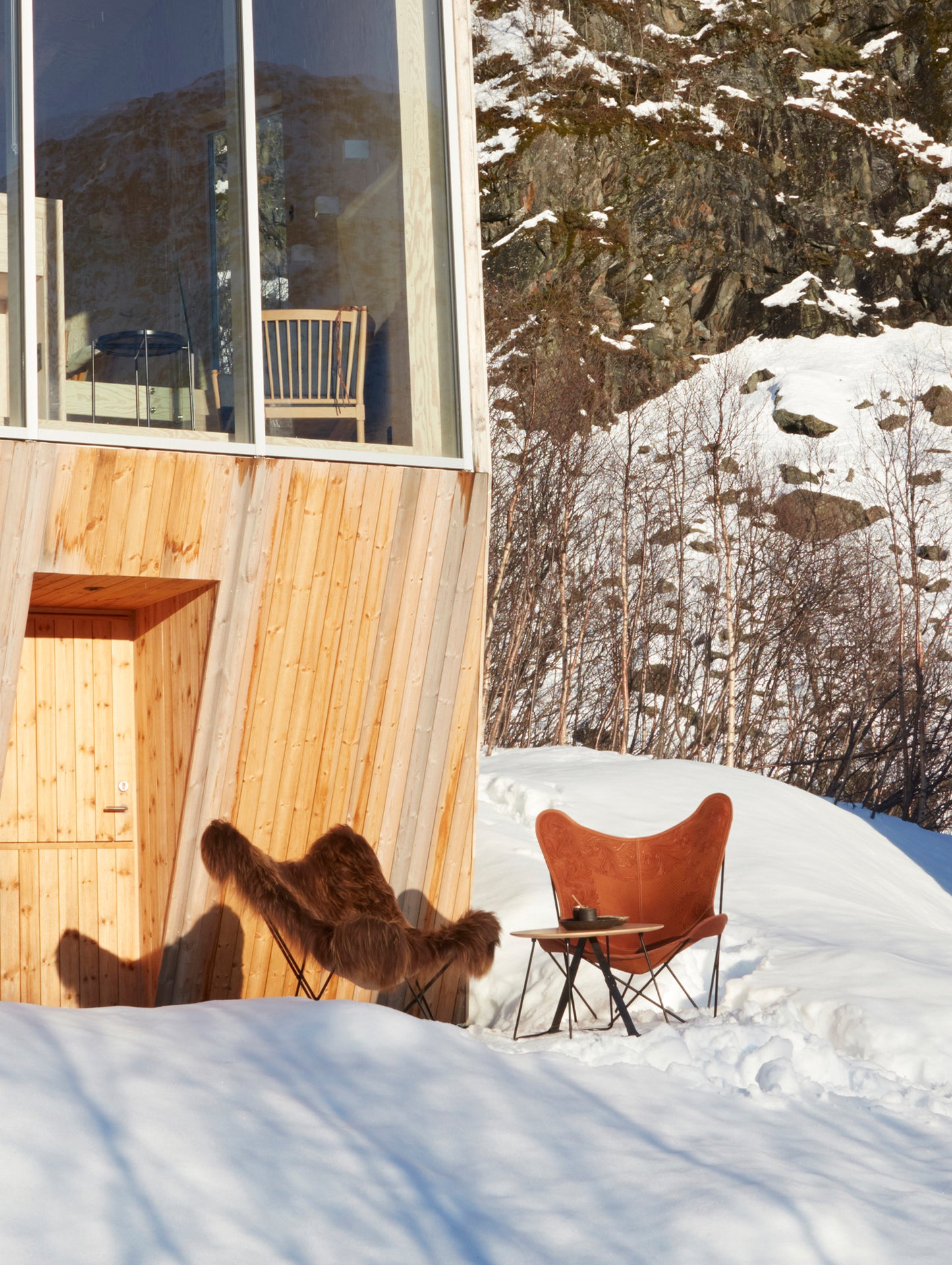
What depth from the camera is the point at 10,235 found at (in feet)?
14.2

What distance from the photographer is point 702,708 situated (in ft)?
48.2

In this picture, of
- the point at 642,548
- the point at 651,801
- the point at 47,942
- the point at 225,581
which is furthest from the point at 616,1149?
the point at 642,548

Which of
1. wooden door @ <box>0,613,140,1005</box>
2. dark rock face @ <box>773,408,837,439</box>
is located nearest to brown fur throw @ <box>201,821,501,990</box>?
wooden door @ <box>0,613,140,1005</box>

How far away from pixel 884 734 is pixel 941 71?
24.0 m

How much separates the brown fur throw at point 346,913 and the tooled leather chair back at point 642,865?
26.5 inches

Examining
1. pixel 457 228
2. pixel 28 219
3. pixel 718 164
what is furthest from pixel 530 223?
pixel 28 219

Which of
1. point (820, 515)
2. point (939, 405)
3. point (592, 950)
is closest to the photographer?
point (592, 950)

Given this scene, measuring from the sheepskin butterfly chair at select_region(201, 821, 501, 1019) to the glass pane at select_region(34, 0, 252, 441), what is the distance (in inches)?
69.8

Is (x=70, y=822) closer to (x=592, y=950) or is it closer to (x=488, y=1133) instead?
(x=592, y=950)

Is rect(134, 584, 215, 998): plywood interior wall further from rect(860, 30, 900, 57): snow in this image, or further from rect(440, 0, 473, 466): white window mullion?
rect(860, 30, 900, 57): snow

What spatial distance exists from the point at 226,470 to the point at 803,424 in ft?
63.5

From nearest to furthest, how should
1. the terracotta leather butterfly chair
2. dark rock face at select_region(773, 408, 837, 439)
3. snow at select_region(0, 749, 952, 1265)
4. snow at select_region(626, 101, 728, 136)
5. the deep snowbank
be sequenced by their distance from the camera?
snow at select_region(0, 749, 952, 1265)
the deep snowbank
the terracotta leather butterfly chair
dark rock face at select_region(773, 408, 837, 439)
snow at select_region(626, 101, 728, 136)

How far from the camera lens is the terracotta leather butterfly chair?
18.3 feet

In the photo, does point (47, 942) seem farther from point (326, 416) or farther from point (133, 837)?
point (326, 416)
